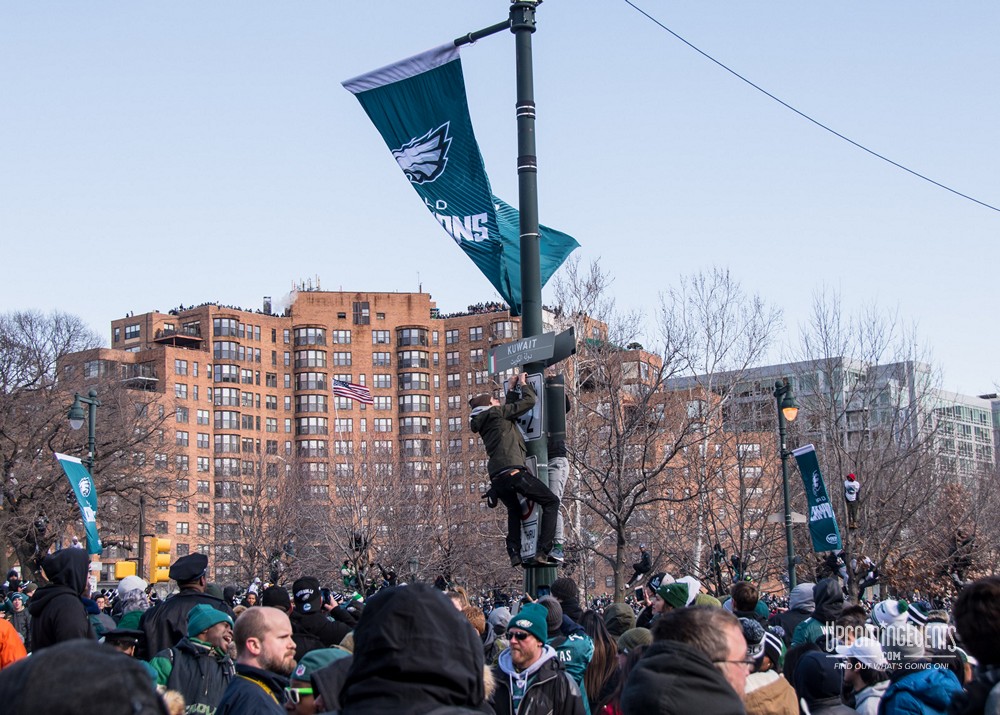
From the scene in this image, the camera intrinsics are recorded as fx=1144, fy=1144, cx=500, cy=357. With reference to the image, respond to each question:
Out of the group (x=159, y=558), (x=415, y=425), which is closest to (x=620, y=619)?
(x=159, y=558)

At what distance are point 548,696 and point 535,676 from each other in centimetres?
14

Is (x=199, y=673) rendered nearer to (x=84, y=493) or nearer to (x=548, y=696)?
(x=548, y=696)

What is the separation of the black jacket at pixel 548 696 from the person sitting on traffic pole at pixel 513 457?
111 inches

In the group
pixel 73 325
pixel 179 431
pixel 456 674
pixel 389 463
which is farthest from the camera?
pixel 179 431

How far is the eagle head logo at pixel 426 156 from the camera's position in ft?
36.8

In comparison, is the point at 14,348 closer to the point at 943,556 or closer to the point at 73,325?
the point at 73,325

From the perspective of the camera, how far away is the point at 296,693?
5.12m

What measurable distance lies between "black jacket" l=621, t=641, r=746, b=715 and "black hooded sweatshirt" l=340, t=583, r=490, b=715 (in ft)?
2.16

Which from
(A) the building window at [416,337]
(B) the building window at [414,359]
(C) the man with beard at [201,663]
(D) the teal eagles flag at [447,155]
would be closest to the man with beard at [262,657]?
(C) the man with beard at [201,663]

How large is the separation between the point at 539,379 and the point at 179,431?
4513 inches

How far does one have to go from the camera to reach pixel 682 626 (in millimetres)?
3984

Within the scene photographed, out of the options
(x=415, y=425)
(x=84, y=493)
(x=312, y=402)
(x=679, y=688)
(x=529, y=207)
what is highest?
(x=312, y=402)

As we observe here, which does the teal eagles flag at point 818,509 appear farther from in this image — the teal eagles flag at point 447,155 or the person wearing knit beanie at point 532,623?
the person wearing knit beanie at point 532,623

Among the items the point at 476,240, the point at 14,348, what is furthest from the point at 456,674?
the point at 14,348
